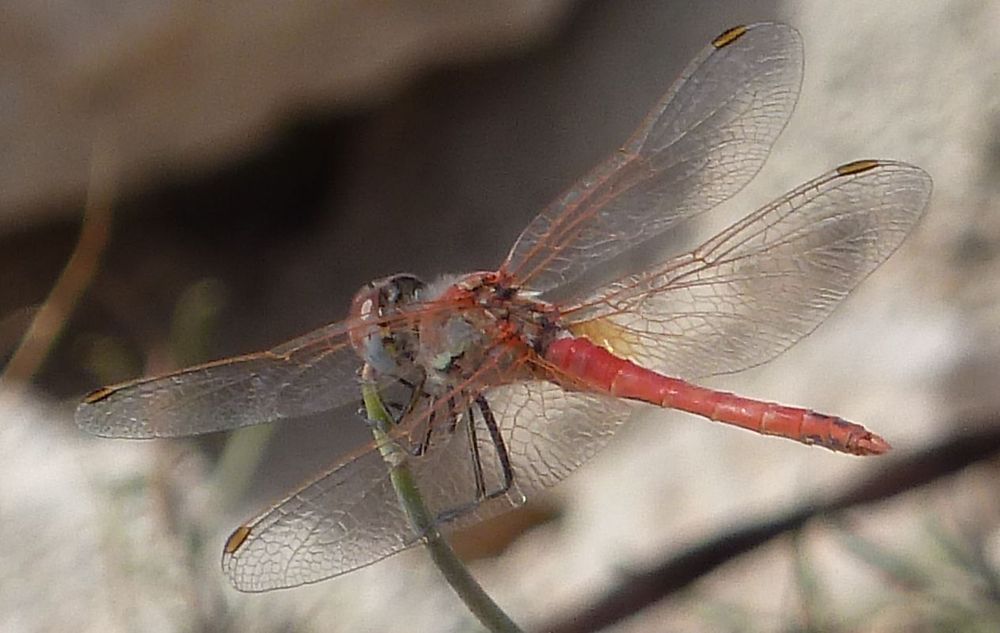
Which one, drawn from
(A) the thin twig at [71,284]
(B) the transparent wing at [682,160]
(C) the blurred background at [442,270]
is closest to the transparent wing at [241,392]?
(B) the transparent wing at [682,160]

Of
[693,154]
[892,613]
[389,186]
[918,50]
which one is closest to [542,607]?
[892,613]

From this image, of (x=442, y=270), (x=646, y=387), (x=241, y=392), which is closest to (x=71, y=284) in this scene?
(x=442, y=270)

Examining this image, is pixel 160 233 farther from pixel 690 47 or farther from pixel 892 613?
pixel 892 613

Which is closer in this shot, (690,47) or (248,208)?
(690,47)

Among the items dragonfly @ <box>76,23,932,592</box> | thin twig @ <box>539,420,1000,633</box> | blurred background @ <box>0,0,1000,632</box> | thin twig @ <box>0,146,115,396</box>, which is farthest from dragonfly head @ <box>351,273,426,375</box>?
thin twig @ <box>0,146,115,396</box>

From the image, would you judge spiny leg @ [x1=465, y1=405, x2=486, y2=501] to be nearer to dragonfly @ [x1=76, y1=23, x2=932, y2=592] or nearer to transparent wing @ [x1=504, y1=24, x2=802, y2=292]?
dragonfly @ [x1=76, y1=23, x2=932, y2=592]

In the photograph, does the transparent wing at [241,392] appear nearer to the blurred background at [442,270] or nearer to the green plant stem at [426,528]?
the green plant stem at [426,528]
